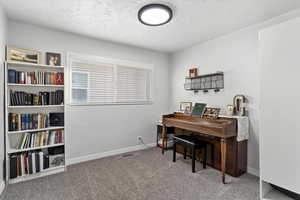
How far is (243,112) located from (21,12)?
3.67m

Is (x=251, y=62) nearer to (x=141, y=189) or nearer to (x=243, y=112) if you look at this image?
(x=243, y=112)

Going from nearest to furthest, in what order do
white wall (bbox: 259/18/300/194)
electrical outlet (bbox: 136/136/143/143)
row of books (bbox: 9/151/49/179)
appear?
white wall (bbox: 259/18/300/194)
row of books (bbox: 9/151/49/179)
electrical outlet (bbox: 136/136/143/143)

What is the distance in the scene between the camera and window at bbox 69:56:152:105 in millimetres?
2924

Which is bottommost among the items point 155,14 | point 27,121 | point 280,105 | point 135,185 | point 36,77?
point 135,185

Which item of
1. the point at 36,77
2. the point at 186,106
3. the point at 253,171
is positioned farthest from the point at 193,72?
the point at 36,77

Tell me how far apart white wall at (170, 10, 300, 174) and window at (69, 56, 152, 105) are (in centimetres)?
113

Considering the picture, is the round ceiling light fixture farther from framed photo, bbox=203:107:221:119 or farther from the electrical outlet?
the electrical outlet

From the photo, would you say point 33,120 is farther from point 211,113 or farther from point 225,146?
point 211,113

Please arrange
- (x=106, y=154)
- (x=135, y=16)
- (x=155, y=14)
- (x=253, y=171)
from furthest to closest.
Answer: (x=106, y=154)
(x=253, y=171)
(x=135, y=16)
(x=155, y=14)

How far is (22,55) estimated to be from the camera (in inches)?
89.6

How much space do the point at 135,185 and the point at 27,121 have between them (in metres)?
1.86

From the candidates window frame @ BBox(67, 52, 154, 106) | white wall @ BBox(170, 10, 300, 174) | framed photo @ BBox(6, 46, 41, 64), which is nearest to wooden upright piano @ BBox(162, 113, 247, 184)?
white wall @ BBox(170, 10, 300, 174)

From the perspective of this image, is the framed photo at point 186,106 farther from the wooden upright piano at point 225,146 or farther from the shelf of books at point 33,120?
the shelf of books at point 33,120

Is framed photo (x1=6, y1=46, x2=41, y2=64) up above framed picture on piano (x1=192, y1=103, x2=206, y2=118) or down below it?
above
